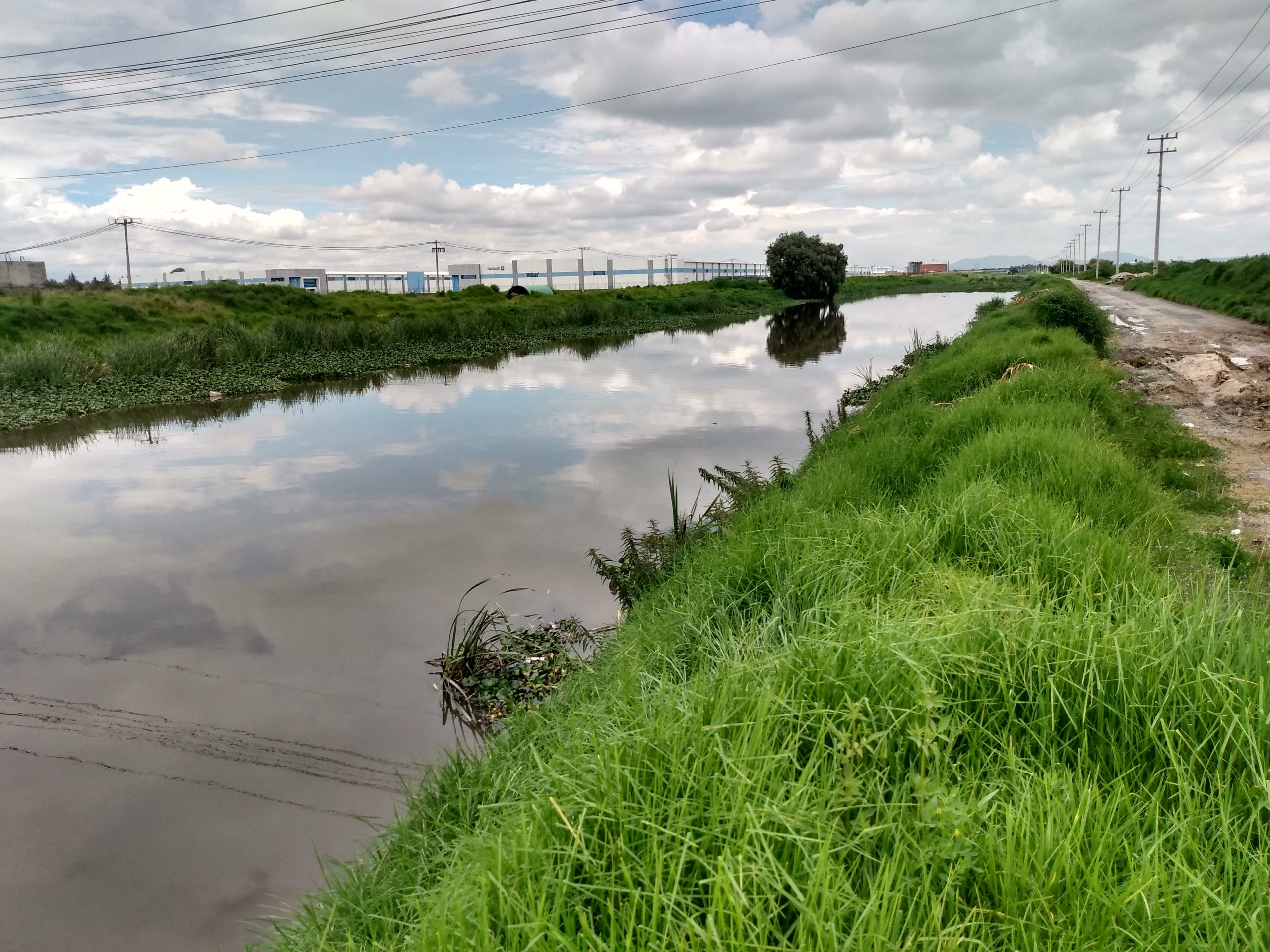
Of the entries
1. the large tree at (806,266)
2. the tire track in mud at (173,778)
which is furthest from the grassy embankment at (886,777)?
the large tree at (806,266)

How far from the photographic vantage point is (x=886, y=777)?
2.28 m

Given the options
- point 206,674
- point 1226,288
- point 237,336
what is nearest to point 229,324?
point 237,336

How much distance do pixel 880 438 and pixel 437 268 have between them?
5766 centimetres

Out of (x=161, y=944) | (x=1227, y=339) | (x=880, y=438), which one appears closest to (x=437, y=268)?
(x=1227, y=339)

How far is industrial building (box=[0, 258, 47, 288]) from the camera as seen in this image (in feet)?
128

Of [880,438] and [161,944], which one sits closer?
[161,944]

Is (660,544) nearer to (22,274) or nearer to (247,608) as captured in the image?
(247,608)

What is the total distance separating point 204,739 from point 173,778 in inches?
14.7

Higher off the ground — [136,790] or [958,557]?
[958,557]

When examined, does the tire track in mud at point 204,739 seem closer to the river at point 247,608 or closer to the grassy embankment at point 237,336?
the river at point 247,608

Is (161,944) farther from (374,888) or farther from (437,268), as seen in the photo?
(437,268)

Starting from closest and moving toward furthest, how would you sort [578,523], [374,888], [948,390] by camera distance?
1. [374,888]
2. [578,523]
3. [948,390]

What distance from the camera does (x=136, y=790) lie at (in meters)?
4.36

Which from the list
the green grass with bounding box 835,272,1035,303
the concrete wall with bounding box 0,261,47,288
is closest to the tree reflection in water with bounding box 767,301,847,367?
the green grass with bounding box 835,272,1035,303
